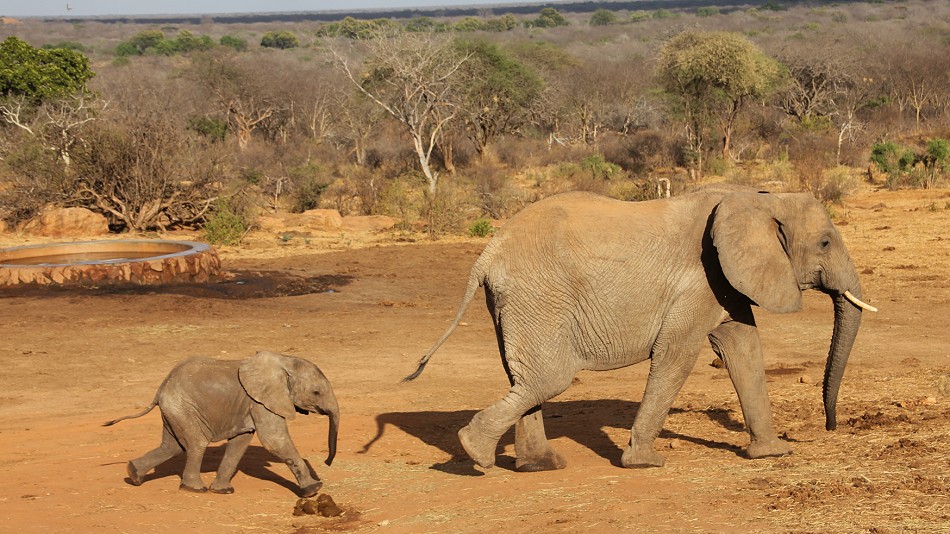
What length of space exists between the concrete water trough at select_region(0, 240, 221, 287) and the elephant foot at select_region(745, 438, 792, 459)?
1080 cm

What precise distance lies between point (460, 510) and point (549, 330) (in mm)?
1305

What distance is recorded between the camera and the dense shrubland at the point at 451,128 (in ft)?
75.6

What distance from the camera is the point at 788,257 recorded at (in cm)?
733

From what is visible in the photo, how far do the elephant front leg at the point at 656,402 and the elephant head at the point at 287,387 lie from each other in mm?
1893

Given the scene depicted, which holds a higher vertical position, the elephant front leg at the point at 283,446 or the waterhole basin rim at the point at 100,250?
the elephant front leg at the point at 283,446

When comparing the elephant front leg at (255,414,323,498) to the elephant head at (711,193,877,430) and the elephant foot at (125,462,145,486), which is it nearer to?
the elephant foot at (125,462,145,486)

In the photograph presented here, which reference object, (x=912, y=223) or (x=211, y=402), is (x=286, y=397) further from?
(x=912, y=223)

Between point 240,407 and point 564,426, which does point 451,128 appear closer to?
point 564,426

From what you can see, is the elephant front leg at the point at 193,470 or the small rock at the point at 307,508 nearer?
the small rock at the point at 307,508

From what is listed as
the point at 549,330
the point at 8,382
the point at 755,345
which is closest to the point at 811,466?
the point at 755,345

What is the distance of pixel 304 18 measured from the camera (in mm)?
180500

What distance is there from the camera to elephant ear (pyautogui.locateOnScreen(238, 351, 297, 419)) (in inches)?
270

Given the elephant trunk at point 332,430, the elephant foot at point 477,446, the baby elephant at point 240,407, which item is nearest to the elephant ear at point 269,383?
the baby elephant at point 240,407

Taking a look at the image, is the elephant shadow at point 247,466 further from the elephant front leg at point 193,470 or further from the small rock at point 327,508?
the small rock at point 327,508
